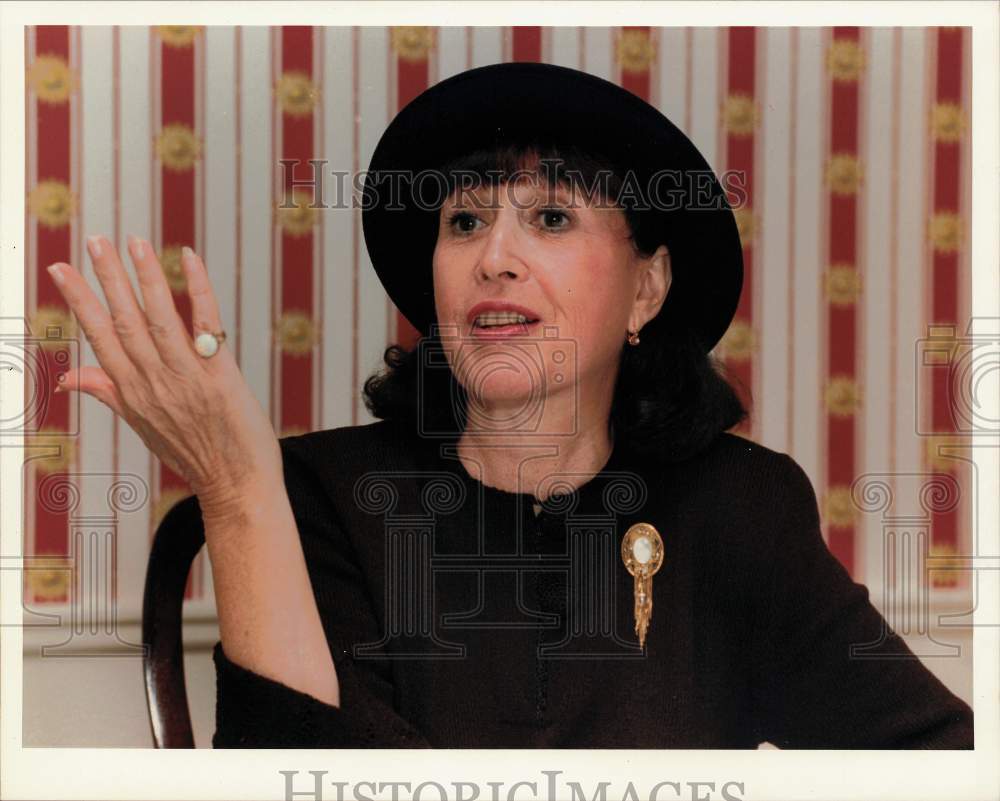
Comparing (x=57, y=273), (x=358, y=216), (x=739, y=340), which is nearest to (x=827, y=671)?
(x=739, y=340)

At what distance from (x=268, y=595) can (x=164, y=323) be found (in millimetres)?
385

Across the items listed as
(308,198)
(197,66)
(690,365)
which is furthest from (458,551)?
(197,66)

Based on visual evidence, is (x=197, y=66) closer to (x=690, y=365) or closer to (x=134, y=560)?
(x=134, y=560)

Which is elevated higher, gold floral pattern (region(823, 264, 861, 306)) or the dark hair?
gold floral pattern (region(823, 264, 861, 306))

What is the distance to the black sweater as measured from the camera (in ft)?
4.76

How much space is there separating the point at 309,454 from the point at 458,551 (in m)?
0.25

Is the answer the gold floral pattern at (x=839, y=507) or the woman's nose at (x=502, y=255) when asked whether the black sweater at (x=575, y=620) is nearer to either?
the gold floral pattern at (x=839, y=507)

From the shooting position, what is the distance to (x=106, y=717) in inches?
61.0

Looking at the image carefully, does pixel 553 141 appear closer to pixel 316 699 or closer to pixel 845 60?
pixel 845 60

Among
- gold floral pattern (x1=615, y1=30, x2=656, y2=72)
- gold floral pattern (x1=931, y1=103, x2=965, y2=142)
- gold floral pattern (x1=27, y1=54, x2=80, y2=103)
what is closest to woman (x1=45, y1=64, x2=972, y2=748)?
gold floral pattern (x1=615, y1=30, x2=656, y2=72)

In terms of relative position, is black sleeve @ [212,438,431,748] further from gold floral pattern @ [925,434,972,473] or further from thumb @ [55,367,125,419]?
gold floral pattern @ [925,434,972,473]

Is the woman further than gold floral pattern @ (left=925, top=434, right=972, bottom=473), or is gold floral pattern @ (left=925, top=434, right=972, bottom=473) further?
gold floral pattern @ (left=925, top=434, right=972, bottom=473)

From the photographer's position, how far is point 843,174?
1539 millimetres

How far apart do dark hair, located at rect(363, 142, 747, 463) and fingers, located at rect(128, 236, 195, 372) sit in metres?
0.26
